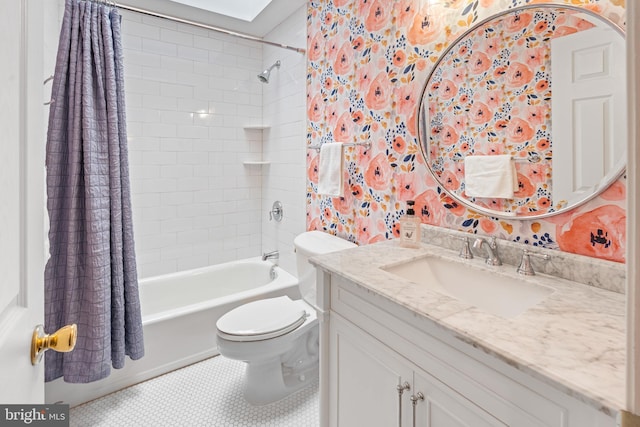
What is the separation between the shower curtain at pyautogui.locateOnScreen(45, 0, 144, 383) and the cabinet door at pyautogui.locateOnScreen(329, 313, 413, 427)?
3.86 feet

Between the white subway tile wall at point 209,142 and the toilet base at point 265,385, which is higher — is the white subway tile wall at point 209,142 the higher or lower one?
the higher one

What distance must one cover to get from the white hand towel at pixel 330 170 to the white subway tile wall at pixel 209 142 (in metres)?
0.40

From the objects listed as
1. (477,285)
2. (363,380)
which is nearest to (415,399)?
(363,380)

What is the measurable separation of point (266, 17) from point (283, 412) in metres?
2.71

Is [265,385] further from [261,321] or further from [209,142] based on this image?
[209,142]

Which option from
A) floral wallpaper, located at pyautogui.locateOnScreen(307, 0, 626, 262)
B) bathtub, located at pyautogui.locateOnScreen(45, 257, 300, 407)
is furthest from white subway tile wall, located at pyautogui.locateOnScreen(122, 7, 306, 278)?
floral wallpaper, located at pyautogui.locateOnScreen(307, 0, 626, 262)

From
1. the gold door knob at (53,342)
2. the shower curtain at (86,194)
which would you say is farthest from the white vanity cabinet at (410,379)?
the shower curtain at (86,194)

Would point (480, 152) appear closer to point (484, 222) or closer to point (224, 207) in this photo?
point (484, 222)

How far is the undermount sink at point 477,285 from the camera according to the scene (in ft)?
3.20

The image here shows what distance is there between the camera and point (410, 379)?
0.85m

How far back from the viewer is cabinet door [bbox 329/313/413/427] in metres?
0.90

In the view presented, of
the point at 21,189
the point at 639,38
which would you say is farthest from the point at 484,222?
the point at 21,189

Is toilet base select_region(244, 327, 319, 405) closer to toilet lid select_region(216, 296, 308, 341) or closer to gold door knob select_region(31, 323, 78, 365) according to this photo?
toilet lid select_region(216, 296, 308, 341)

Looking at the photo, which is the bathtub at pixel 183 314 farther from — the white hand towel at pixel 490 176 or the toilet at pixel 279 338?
the white hand towel at pixel 490 176
